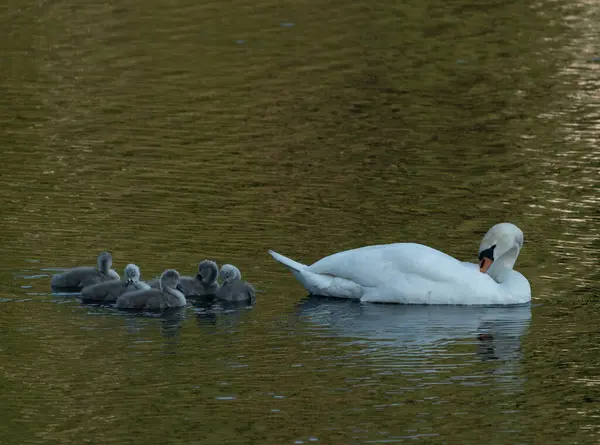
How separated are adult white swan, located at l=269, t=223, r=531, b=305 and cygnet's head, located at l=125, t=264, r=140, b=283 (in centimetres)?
129

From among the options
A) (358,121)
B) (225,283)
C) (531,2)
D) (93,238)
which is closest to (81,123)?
(358,121)

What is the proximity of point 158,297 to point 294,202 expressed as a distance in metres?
4.89

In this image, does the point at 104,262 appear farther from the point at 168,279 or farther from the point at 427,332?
the point at 427,332

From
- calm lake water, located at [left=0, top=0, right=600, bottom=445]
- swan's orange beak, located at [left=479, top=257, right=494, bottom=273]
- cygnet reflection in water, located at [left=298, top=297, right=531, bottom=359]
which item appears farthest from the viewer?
swan's orange beak, located at [left=479, top=257, right=494, bottom=273]

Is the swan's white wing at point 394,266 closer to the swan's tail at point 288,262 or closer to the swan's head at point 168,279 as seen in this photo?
the swan's tail at point 288,262

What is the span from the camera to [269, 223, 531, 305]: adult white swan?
14766mm

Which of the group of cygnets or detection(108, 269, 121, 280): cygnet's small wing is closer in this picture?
the group of cygnets

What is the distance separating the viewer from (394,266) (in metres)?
14.9

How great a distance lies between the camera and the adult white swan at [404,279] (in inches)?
581

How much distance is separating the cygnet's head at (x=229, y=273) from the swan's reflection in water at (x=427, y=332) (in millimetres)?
627

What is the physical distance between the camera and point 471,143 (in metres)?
22.4

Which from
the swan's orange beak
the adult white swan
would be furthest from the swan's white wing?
the swan's orange beak

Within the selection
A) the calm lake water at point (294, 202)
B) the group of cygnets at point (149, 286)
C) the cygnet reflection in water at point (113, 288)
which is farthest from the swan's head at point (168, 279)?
the calm lake water at point (294, 202)

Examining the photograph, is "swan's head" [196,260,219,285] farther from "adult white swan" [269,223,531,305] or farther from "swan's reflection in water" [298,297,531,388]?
"swan's reflection in water" [298,297,531,388]
